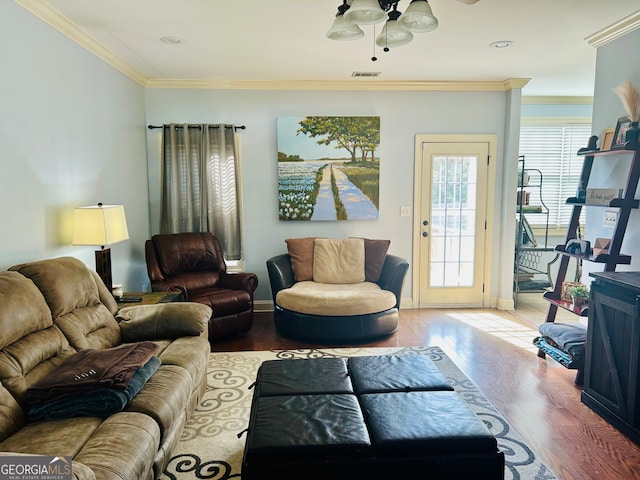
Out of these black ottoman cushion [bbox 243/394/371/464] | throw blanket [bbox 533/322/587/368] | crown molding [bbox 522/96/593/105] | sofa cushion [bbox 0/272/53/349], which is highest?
crown molding [bbox 522/96/593/105]

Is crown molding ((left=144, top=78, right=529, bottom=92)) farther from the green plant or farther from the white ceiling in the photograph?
the green plant

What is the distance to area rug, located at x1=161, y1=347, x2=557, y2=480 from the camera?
7.38 ft

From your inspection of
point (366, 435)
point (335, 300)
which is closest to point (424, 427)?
point (366, 435)

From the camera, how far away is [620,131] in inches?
131

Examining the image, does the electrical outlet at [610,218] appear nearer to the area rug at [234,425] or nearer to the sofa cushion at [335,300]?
the area rug at [234,425]

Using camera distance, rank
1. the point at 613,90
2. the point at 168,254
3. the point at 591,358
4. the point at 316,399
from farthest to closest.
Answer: the point at 168,254, the point at 613,90, the point at 591,358, the point at 316,399

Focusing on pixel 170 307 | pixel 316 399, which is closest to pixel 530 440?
pixel 316 399

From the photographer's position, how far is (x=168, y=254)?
14.6 ft

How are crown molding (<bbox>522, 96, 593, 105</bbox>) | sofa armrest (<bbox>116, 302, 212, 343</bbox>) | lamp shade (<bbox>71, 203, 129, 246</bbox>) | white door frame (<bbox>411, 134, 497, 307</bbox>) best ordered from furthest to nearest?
crown molding (<bbox>522, 96, 593, 105</bbox>), white door frame (<bbox>411, 134, 497, 307</bbox>), lamp shade (<bbox>71, 203, 129, 246</bbox>), sofa armrest (<bbox>116, 302, 212, 343</bbox>)

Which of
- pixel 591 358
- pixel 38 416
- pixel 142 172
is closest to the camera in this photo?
pixel 38 416

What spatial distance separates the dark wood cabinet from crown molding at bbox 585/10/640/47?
6.31ft

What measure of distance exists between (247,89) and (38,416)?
4.03m

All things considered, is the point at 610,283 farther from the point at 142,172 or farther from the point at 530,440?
the point at 142,172

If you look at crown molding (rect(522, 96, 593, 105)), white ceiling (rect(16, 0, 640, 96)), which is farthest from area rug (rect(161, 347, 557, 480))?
crown molding (rect(522, 96, 593, 105))
